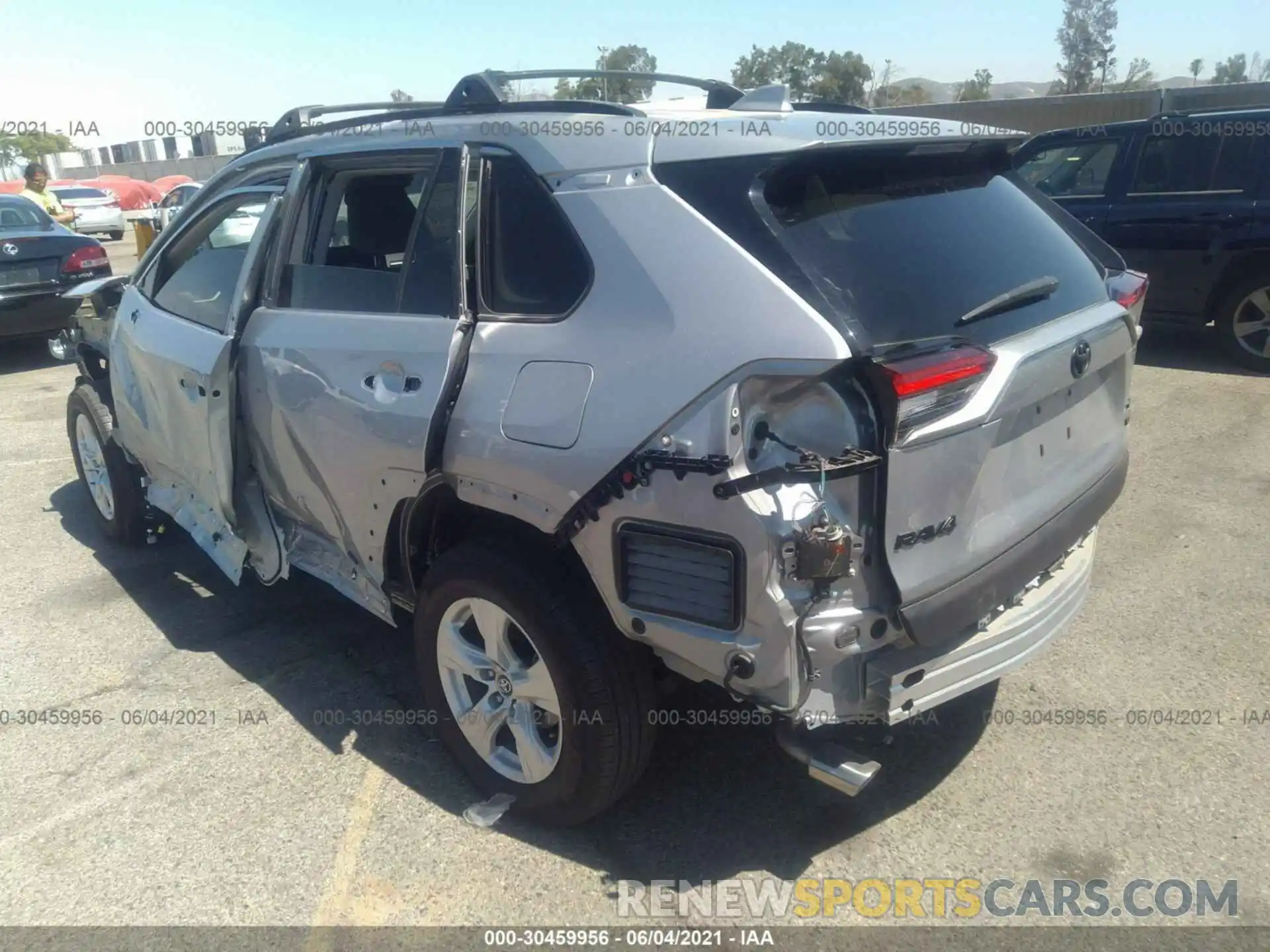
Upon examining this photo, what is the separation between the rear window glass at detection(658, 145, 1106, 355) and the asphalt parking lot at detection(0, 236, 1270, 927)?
1415mm

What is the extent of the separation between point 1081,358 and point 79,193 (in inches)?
1135

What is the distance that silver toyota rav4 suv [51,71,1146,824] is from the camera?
2.22m

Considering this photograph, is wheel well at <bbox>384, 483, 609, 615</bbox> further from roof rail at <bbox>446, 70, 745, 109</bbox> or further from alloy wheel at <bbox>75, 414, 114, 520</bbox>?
alloy wheel at <bbox>75, 414, 114, 520</bbox>

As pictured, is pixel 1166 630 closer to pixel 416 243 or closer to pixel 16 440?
pixel 416 243

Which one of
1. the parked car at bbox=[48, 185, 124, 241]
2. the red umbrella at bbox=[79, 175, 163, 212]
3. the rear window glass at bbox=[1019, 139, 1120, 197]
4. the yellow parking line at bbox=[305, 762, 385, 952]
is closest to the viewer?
the yellow parking line at bbox=[305, 762, 385, 952]

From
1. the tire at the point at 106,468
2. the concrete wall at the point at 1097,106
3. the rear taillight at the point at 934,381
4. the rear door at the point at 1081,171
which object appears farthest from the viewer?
the concrete wall at the point at 1097,106

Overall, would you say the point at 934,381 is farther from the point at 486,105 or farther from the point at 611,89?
the point at 611,89

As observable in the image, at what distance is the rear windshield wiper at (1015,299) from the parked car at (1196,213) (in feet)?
15.7

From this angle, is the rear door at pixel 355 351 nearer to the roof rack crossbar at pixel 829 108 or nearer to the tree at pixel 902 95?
the roof rack crossbar at pixel 829 108

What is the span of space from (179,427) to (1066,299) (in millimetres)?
3288

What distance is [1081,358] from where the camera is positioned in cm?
266

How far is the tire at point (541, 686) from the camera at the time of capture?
2588mm

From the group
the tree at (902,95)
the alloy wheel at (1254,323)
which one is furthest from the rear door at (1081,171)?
the tree at (902,95)

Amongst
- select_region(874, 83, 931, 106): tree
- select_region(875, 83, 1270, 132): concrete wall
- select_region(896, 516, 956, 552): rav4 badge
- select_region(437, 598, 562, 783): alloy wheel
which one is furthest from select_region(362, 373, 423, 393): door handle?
select_region(874, 83, 931, 106): tree
